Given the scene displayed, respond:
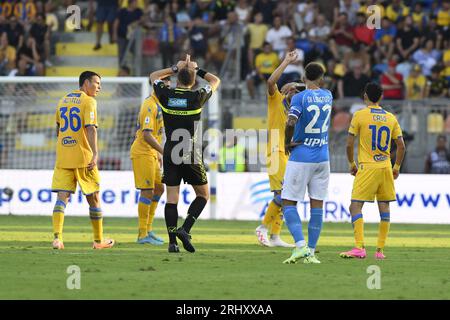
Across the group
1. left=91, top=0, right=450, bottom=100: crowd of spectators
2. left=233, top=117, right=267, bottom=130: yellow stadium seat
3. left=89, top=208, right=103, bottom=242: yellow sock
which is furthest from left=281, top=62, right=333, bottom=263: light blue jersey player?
left=91, top=0, right=450, bottom=100: crowd of spectators

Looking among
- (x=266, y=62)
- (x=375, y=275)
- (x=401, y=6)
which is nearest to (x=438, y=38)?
(x=401, y=6)

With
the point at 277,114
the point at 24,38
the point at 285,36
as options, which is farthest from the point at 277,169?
the point at 24,38

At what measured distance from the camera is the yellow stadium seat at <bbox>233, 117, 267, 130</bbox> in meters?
26.1

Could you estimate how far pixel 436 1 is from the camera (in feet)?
102

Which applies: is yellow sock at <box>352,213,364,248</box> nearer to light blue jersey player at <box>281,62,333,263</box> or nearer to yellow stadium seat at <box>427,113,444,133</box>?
light blue jersey player at <box>281,62,333,263</box>

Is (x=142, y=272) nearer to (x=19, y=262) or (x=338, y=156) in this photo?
(x=19, y=262)

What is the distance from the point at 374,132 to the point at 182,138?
8.06 ft

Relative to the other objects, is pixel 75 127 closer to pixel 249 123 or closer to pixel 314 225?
pixel 314 225

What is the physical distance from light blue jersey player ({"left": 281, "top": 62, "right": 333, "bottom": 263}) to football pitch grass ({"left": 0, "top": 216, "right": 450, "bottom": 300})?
0.44 m

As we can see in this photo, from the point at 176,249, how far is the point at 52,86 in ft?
45.1

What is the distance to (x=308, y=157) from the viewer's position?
13.3 meters

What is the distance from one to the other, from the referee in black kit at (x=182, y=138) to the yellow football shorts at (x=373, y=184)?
6.84ft

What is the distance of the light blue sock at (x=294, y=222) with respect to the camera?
43.2ft

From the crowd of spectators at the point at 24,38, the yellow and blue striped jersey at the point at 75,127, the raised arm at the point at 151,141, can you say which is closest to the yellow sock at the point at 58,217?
the yellow and blue striped jersey at the point at 75,127
